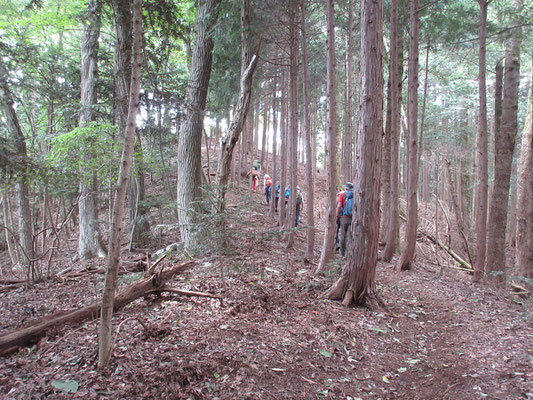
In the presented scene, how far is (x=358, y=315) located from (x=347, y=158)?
1230 cm

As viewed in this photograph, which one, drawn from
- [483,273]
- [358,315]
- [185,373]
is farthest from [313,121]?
[185,373]

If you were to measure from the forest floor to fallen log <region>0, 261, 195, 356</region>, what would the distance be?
102 mm

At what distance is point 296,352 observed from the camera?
3842 mm

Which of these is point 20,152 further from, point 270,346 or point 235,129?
point 270,346

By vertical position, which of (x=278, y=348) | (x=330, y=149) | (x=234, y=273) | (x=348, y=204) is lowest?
(x=278, y=348)

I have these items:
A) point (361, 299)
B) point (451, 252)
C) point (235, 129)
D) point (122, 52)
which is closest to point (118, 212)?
point (235, 129)

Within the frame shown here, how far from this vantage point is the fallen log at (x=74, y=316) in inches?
134

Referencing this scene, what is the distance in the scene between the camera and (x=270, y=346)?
3.86m

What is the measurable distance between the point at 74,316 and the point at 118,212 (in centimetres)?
207

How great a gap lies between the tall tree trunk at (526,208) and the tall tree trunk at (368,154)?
20.3 feet

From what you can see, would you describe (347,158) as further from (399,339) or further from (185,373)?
(185,373)

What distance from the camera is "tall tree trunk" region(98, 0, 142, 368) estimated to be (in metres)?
2.83

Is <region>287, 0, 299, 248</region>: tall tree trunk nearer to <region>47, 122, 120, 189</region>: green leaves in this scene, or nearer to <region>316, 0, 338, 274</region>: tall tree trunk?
<region>316, 0, 338, 274</region>: tall tree trunk

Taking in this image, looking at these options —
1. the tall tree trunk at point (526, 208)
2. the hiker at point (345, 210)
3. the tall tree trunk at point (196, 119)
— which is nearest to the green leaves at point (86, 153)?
the tall tree trunk at point (196, 119)
